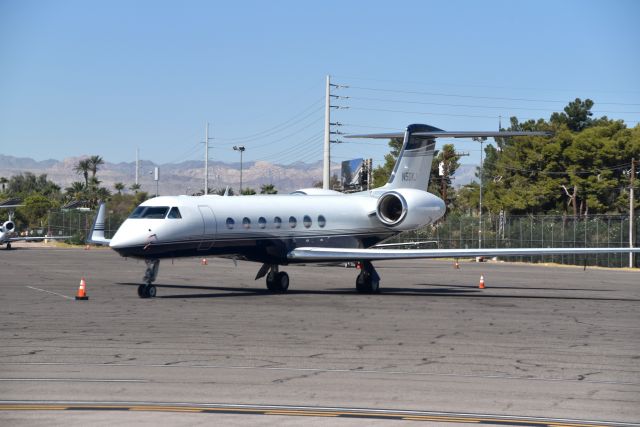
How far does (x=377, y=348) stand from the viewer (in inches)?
597

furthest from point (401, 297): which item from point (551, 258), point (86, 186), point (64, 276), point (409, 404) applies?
point (86, 186)

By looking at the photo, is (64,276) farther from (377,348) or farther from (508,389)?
(508,389)

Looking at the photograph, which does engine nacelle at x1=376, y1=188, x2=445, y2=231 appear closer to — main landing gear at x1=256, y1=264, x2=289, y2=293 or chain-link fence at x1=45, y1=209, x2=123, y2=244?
main landing gear at x1=256, y1=264, x2=289, y2=293

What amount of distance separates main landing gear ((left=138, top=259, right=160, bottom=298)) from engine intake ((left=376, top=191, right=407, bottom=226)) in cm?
838

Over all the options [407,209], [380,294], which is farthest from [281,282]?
[407,209]

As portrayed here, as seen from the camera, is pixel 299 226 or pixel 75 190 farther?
pixel 75 190

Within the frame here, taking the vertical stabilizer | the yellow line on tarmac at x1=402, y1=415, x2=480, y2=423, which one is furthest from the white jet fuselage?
the yellow line on tarmac at x1=402, y1=415, x2=480, y2=423

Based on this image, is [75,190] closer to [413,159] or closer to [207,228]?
[413,159]

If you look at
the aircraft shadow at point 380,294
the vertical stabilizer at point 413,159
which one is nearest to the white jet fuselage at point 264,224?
the vertical stabilizer at point 413,159

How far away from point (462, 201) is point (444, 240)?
4616cm

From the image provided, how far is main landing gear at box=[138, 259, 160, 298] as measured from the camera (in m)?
24.6

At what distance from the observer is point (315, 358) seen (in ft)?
45.9

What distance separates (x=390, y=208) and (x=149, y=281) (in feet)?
29.9

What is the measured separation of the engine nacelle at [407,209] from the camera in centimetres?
2977
